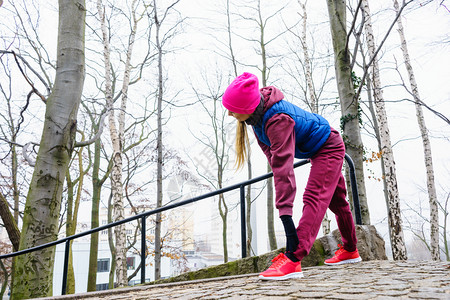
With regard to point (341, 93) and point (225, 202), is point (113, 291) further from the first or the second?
point (225, 202)

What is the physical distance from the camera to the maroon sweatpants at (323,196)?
221 centimetres

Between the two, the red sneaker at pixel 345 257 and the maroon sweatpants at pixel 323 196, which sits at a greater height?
the maroon sweatpants at pixel 323 196

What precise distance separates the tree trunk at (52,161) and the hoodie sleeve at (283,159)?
267cm

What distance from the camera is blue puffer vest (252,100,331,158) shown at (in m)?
2.24

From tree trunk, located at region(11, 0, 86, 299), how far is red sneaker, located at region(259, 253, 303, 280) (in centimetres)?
256

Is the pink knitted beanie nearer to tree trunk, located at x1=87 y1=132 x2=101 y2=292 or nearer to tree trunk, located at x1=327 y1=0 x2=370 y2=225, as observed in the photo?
tree trunk, located at x1=327 y1=0 x2=370 y2=225

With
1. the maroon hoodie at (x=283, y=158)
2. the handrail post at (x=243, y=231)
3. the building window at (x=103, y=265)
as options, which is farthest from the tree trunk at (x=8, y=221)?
the building window at (x=103, y=265)

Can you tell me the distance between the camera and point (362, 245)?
3.07m

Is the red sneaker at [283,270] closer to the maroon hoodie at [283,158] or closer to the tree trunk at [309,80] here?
the maroon hoodie at [283,158]

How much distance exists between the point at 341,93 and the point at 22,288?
547 centimetres

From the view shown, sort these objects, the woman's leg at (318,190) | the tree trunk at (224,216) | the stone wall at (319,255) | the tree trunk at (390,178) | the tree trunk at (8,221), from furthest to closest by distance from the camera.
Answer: the tree trunk at (224,216) → the tree trunk at (390,178) → the tree trunk at (8,221) → the stone wall at (319,255) → the woman's leg at (318,190)

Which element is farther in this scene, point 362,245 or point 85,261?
point 85,261

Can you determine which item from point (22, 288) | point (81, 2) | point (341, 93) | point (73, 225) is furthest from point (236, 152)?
point (73, 225)

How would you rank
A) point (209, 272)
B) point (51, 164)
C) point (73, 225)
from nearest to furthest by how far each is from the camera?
1. point (209, 272)
2. point (51, 164)
3. point (73, 225)
